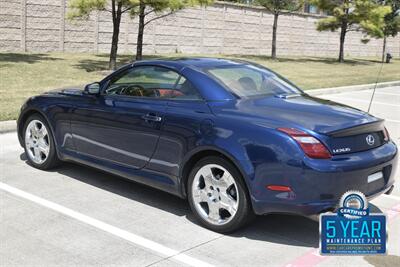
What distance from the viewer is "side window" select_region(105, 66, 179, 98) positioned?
5234mm

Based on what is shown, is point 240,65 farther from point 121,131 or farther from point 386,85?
point 386,85

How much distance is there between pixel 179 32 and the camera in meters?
28.1

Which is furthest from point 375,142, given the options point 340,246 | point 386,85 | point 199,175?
point 386,85

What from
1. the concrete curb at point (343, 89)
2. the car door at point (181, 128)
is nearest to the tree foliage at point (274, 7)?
the concrete curb at point (343, 89)

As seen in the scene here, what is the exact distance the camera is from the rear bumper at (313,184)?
4102 mm

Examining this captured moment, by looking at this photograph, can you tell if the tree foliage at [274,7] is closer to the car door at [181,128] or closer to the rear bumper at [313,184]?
the car door at [181,128]

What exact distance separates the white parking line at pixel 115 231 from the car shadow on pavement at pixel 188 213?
64cm

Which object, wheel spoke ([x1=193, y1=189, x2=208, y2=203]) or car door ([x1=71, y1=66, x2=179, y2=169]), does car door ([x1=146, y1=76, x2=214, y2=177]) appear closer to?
car door ([x1=71, y1=66, x2=179, y2=169])

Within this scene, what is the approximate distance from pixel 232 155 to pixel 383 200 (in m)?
2.29

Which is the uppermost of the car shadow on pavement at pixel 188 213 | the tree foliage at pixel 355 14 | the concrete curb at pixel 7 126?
the tree foliage at pixel 355 14

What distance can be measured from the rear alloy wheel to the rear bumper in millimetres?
2949

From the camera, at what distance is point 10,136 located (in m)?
8.27

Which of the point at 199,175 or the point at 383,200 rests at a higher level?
the point at 199,175

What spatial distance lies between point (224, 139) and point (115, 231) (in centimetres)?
124
